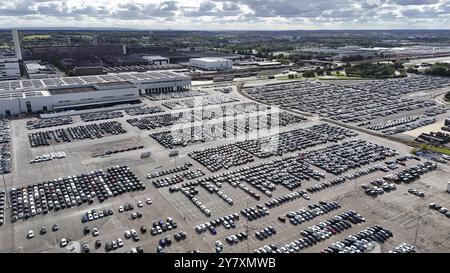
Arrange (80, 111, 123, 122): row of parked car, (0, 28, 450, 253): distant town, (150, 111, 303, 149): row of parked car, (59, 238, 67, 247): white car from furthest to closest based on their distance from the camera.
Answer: (80, 111, 123, 122): row of parked car → (150, 111, 303, 149): row of parked car → (0, 28, 450, 253): distant town → (59, 238, 67, 247): white car

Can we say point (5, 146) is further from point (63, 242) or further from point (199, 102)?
point (199, 102)

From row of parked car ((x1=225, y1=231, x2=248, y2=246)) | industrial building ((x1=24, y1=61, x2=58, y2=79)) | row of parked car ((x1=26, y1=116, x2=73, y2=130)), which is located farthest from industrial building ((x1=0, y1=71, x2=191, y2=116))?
row of parked car ((x1=225, y1=231, x2=248, y2=246))

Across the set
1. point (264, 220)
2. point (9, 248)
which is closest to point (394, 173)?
point (264, 220)

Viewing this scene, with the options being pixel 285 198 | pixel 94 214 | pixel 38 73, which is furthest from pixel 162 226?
pixel 38 73

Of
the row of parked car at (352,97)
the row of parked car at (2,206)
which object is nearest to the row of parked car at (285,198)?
the row of parked car at (2,206)

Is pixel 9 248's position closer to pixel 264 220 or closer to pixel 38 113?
pixel 264 220

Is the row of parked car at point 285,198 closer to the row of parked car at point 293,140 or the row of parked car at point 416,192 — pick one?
the row of parked car at point 416,192

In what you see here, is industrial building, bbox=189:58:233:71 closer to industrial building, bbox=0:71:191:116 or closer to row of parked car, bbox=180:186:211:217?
industrial building, bbox=0:71:191:116
